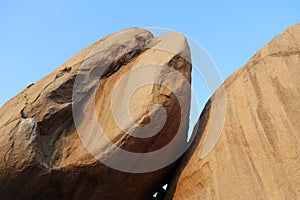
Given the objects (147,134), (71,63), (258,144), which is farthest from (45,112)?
(258,144)

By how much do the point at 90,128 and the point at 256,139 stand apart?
2727mm

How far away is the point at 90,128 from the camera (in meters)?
6.69

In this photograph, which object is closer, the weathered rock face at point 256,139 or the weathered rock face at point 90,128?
the weathered rock face at point 256,139

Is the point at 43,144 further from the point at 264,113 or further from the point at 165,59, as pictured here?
the point at 264,113

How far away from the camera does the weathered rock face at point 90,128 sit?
20.7 ft

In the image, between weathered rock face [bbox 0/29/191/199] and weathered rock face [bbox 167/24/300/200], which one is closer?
weathered rock face [bbox 167/24/300/200]

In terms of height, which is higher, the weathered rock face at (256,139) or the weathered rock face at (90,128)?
the weathered rock face at (90,128)

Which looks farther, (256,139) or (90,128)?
(90,128)

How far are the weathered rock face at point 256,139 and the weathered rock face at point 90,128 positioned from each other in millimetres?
652

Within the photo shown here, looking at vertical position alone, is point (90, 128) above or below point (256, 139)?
above

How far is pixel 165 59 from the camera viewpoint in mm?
6773

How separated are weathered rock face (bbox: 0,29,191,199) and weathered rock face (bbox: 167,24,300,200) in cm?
65

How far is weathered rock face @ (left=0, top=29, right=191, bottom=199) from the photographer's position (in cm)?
632

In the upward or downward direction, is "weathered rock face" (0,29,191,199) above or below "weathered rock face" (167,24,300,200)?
above
